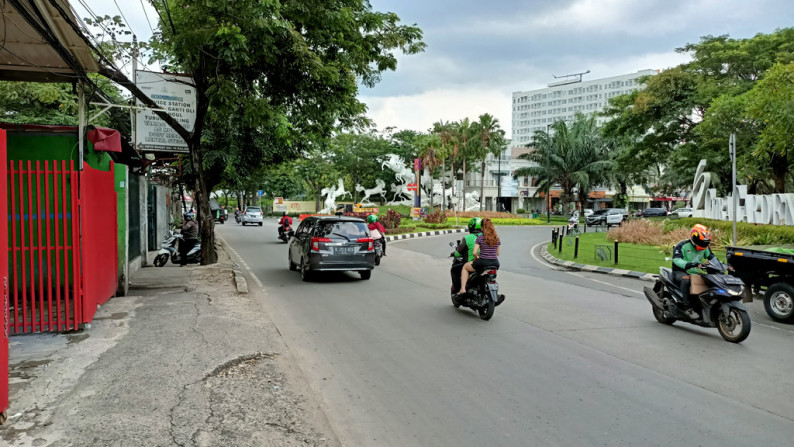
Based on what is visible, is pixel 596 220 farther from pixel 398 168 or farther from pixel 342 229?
pixel 342 229

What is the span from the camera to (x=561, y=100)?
5581 inches

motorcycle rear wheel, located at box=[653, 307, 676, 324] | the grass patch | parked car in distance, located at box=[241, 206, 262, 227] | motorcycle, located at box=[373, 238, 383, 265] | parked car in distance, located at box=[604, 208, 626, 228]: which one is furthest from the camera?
parked car in distance, located at box=[241, 206, 262, 227]

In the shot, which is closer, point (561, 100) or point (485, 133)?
point (485, 133)

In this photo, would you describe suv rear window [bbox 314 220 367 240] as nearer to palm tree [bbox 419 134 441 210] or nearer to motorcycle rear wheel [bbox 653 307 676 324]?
motorcycle rear wheel [bbox 653 307 676 324]

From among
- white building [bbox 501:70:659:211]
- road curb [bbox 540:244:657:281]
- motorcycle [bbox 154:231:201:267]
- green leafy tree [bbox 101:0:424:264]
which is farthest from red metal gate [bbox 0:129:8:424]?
white building [bbox 501:70:659:211]

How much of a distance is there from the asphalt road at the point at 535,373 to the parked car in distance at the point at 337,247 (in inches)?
76.6

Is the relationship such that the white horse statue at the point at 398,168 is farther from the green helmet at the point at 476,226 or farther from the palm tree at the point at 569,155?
the green helmet at the point at 476,226

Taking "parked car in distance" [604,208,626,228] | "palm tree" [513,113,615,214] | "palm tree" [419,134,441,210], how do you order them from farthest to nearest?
"palm tree" [513,113,615,214], "palm tree" [419,134,441,210], "parked car in distance" [604,208,626,228]

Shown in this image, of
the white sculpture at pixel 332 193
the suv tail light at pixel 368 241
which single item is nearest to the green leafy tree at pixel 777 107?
the suv tail light at pixel 368 241

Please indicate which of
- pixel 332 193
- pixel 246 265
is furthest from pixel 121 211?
pixel 332 193

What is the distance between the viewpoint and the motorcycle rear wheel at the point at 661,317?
833cm

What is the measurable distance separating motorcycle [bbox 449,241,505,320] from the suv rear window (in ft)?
14.9

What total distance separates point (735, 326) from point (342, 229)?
8280 millimetres

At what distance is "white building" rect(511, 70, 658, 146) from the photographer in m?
131
